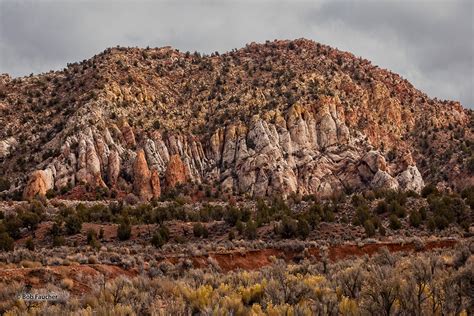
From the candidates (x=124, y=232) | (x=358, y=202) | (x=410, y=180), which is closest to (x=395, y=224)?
(x=358, y=202)

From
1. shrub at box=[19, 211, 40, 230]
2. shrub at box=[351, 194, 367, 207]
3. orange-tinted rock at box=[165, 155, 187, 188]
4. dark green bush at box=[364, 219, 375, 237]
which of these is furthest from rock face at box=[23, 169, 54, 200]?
dark green bush at box=[364, 219, 375, 237]

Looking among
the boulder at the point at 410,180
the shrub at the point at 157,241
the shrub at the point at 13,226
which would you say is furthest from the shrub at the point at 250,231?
the boulder at the point at 410,180

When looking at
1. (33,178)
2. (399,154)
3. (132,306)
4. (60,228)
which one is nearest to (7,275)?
(132,306)

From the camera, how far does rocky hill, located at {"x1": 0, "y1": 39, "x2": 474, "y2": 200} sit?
214 ft

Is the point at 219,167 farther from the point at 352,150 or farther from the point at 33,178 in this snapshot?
the point at 33,178

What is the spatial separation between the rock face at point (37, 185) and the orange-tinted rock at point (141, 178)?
11.0 m

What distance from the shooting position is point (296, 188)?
2680 inches

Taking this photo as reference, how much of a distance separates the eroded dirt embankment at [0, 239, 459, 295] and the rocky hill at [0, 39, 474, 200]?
111 ft

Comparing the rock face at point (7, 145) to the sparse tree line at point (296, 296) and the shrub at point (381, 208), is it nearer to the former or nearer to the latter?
the shrub at point (381, 208)

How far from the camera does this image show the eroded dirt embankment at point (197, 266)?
58.6 ft

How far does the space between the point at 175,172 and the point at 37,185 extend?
61.7 ft

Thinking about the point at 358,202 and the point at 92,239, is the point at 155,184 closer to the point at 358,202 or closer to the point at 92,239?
the point at 92,239

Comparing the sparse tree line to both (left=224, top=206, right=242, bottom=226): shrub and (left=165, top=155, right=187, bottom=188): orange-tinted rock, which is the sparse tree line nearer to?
(left=224, top=206, right=242, bottom=226): shrub

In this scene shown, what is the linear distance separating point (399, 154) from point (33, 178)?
57254 millimetres
